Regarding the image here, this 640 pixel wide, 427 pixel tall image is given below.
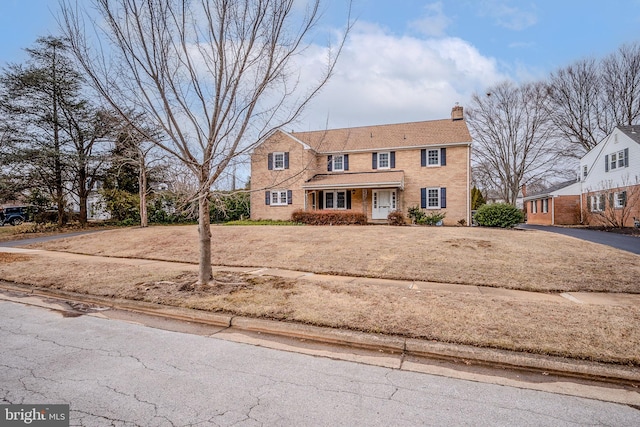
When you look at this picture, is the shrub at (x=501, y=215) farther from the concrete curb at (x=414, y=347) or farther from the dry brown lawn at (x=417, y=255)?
the concrete curb at (x=414, y=347)

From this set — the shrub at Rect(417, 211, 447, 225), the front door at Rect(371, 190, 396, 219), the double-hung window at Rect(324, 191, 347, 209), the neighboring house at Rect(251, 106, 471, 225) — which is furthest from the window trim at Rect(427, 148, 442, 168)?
the double-hung window at Rect(324, 191, 347, 209)

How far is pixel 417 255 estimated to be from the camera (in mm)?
10445

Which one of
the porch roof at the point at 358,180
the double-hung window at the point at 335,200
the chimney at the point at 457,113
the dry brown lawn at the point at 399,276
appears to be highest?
the chimney at the point at 457,113

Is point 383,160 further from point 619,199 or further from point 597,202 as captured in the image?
point 597,202

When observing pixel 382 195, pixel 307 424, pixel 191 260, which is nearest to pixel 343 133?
pixel 382 195

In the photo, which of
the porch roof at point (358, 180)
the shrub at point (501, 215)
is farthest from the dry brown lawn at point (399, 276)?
the porch roof at point (358, 180)

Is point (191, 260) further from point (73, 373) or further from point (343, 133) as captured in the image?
point (343, 133)

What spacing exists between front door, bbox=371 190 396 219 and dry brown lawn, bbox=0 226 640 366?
346 inches

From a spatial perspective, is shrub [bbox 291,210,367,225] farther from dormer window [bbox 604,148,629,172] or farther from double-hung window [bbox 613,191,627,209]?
dormer window [bbox 604,148,629,172]

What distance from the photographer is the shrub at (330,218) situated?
2183cm

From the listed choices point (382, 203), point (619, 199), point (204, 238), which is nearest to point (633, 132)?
point (619, 199)

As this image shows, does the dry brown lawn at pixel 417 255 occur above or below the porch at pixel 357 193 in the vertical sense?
below

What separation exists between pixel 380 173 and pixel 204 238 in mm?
18315

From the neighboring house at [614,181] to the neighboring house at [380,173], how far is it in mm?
9867
